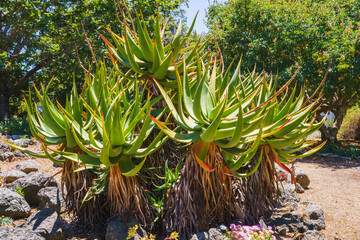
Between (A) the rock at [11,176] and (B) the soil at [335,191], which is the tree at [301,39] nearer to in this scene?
(B) the soil at [335,191]

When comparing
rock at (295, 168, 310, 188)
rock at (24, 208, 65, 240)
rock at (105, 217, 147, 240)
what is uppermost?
rock at (24, 208, 65, 240)

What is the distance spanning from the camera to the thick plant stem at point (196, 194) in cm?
251

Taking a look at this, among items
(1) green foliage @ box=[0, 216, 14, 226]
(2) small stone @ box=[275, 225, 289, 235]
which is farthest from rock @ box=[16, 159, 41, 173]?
(2) small stone @ box=[275, 225, 289, 235]

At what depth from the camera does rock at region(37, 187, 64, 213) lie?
3.27 metres

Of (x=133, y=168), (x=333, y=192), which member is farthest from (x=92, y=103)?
(x=333, y=192)

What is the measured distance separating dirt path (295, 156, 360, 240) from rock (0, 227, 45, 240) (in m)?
3.11

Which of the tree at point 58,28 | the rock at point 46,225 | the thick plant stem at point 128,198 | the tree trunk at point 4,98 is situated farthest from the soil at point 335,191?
the tree trunk at point 4,98

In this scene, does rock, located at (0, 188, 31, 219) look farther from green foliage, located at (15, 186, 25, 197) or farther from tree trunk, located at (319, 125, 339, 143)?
tree trunk, located at (319, 125, 339, 143)

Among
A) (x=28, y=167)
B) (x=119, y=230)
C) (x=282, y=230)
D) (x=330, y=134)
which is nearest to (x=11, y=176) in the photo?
(x=28, y=167)

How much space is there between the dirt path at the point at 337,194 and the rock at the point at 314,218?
0.10 metres

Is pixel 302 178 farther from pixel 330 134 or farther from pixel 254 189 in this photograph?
pixel 330 134

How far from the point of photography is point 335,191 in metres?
5.43

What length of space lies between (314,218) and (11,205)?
3664mm

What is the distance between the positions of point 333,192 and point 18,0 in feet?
28.9
